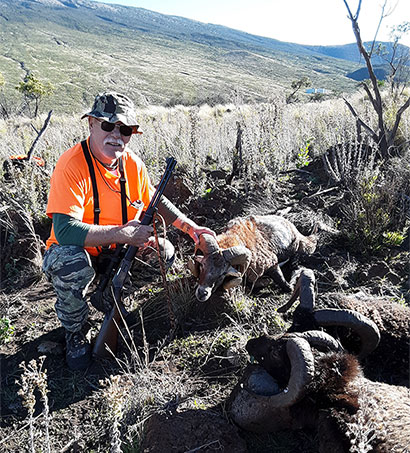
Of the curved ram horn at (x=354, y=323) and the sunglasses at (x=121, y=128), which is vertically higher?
the sunglasses at (x=121, y=128)

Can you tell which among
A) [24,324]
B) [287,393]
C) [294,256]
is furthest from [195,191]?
[287,393]

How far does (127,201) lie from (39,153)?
578 centimetres

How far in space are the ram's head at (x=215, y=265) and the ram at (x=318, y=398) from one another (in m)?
1.12

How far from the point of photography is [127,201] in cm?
369

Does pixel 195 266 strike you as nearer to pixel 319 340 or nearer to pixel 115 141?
pixel 115 141

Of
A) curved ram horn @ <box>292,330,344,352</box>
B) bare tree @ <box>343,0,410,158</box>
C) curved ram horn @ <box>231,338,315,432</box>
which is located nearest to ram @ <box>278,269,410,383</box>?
curved ram horn @ <box>292,330,344,352</box>

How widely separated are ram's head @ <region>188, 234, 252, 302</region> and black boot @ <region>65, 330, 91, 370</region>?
3.76 feet

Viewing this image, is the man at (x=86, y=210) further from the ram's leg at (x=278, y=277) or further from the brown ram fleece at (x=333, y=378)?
the ram's leg at (x=278, y=277)

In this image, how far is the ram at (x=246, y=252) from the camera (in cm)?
396

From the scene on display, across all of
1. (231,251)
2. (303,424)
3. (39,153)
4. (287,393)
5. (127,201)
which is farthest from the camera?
(39,153)

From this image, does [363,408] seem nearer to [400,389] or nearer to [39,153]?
[400,389]

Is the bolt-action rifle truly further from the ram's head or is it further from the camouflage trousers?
the ram's head

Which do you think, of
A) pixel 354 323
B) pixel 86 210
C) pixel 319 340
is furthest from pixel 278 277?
pixel 86 210

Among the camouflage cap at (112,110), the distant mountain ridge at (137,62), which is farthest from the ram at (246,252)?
the distant mountain ridge at (137,62)
